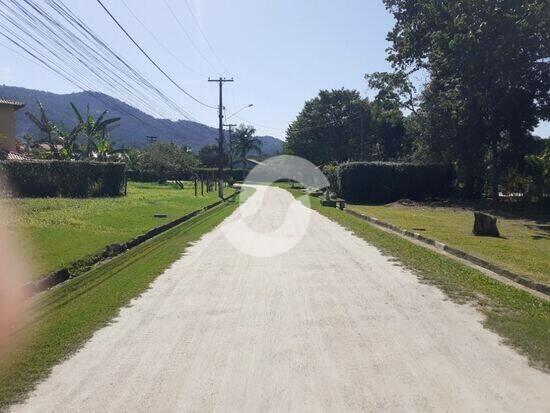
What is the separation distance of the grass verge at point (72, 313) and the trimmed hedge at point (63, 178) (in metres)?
21.3

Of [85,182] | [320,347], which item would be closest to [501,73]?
[85,182]

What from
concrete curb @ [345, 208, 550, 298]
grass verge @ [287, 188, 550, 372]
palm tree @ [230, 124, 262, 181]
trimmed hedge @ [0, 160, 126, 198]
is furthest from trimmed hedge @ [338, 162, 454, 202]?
palm tree @ [230, 124, 262, 181]

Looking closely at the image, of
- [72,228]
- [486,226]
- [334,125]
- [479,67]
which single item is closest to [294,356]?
[72,228]

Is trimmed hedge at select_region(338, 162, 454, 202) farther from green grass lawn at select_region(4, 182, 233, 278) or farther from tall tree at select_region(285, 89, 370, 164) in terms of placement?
tall tree at select_region(285, 89, 370, 164)

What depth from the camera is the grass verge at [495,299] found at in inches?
248

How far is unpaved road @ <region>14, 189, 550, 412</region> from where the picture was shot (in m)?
4.68

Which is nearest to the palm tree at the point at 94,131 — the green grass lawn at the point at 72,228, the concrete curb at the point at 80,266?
the green grass lawn at the point at 72,228

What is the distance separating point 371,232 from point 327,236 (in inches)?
84.4

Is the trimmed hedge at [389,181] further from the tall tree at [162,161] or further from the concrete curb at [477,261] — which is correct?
the tall tree at [162,161]

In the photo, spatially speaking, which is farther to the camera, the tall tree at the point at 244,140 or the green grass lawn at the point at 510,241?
the tall tree at the point at 244,140

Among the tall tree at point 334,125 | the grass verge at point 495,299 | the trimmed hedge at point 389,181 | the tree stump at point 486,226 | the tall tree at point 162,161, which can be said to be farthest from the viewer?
the tall tree at point 334,125

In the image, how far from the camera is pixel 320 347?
614 cm

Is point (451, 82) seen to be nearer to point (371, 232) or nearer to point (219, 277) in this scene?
point (371, 232)

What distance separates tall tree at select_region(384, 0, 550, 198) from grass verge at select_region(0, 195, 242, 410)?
21777mm
